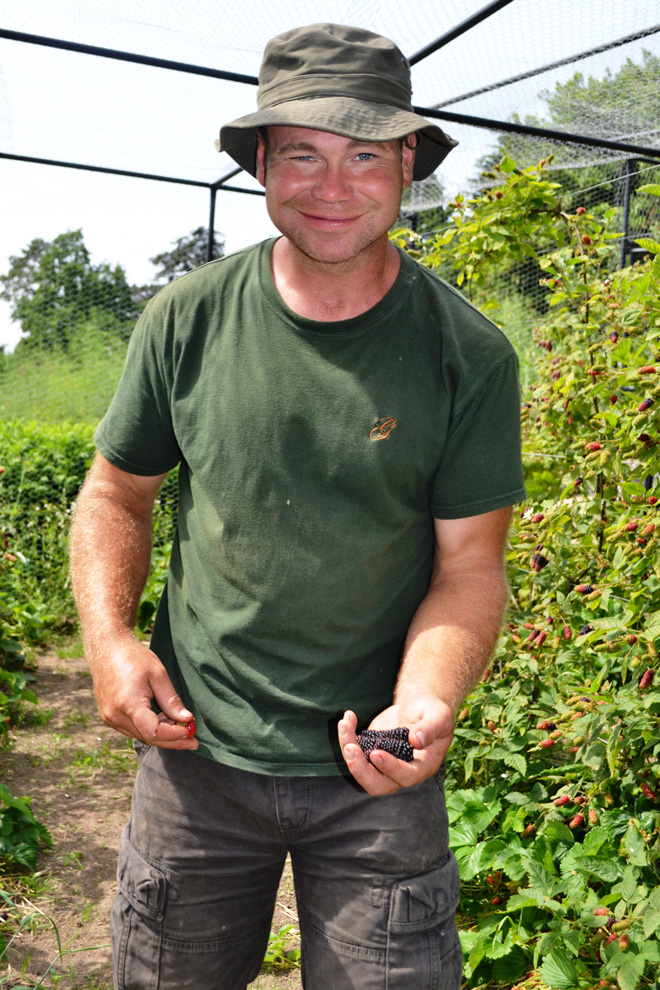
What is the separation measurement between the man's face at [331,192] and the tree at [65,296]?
580cm

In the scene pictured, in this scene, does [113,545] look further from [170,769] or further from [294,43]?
[294,43]

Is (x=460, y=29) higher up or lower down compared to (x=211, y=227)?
higher up

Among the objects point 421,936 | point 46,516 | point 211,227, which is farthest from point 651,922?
point 211,227

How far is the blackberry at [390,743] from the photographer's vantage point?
1281 millimetres

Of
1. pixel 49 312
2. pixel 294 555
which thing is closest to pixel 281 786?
pixel 294 555

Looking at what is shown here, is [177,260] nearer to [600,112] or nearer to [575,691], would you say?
[600,112]

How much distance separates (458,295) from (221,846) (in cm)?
111

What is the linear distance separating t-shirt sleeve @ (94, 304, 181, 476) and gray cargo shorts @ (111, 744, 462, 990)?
1.91 ft

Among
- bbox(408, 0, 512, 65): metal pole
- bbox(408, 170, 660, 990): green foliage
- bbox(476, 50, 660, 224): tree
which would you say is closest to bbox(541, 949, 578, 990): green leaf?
bbox(408, 170, 660, 990): green foliage

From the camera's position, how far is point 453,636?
147cm

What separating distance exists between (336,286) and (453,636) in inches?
25.8

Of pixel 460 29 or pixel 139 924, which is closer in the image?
pixel 139 924

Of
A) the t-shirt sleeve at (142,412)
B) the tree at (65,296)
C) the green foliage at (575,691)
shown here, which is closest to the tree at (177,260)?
the tree at (65,296)

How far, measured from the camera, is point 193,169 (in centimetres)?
621
